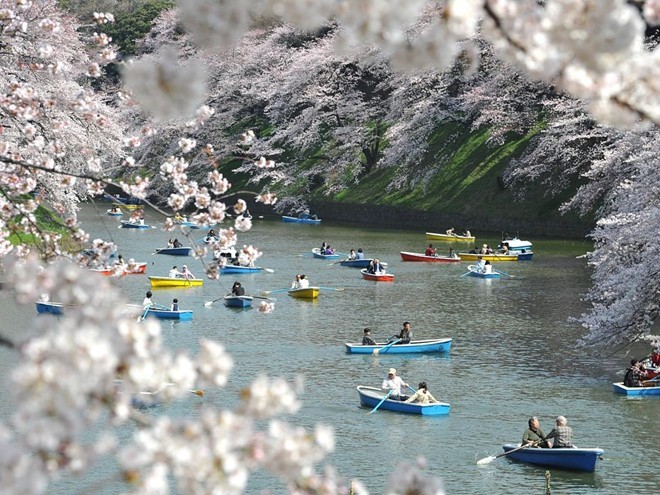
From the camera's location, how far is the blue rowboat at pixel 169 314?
108 ft

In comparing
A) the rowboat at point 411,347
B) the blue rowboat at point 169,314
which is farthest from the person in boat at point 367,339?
the blue rowboat at point 169,314

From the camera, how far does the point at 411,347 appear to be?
28.8 metres

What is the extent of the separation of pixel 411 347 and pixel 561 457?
9.65 m

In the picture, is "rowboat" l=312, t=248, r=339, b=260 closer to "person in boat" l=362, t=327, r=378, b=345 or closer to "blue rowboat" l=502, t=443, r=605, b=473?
"person in boat" l=362, t=327, r=378, b=345

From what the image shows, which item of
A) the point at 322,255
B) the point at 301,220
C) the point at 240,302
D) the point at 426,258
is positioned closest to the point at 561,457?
the point at 240,302

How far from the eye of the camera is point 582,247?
49.9 metres

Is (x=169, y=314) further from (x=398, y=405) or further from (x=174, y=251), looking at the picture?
(x=174, y=251)

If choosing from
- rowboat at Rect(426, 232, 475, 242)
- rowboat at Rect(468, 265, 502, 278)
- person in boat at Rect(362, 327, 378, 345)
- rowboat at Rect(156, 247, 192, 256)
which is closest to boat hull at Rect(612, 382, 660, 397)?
person in boat at Rect(362, 327, 378, 345)

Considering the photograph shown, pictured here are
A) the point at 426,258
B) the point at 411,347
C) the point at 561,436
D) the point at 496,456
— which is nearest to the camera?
the point at 561,436

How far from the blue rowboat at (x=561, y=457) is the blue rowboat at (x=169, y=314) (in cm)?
1523

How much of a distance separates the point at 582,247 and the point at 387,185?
1856 centimetres

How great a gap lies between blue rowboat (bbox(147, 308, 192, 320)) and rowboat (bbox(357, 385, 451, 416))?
34.6 ft

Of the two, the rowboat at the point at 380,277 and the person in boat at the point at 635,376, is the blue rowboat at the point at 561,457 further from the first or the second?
the rowboat at the point at 380,277

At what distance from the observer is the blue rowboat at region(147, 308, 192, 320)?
32812 millimetres
